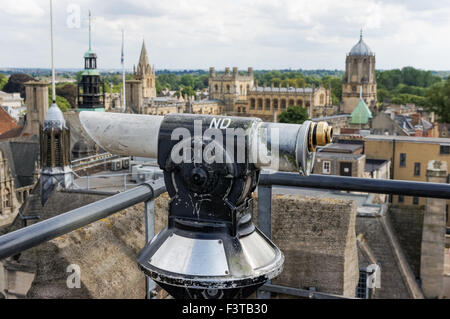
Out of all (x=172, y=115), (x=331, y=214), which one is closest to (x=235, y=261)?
(x=172, y=115)

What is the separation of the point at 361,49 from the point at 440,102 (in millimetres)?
19795

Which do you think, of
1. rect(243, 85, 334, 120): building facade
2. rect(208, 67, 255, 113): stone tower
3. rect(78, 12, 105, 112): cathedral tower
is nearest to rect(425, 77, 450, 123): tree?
rect(243, 85, 334, 120): building facade

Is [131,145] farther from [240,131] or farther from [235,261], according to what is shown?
[235,261]

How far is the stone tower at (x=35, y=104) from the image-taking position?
1795 inches

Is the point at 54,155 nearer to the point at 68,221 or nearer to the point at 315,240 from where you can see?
the point at 315,240

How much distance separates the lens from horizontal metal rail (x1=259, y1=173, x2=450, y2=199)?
9.57ft

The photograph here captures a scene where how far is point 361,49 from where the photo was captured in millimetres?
87812

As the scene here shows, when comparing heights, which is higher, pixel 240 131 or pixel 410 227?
pixel 240 131

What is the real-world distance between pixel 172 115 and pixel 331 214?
302 inches

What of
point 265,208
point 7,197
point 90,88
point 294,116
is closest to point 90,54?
point 90,88

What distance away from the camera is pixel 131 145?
2182 mm

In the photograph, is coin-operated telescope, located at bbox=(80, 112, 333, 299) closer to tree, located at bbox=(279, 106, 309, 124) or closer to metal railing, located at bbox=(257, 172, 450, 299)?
metal railing, located at bbox=(257, 172, 450, 299)

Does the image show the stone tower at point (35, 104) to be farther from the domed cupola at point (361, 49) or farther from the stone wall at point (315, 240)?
Answer: the domed cupola at point (361, 49)
